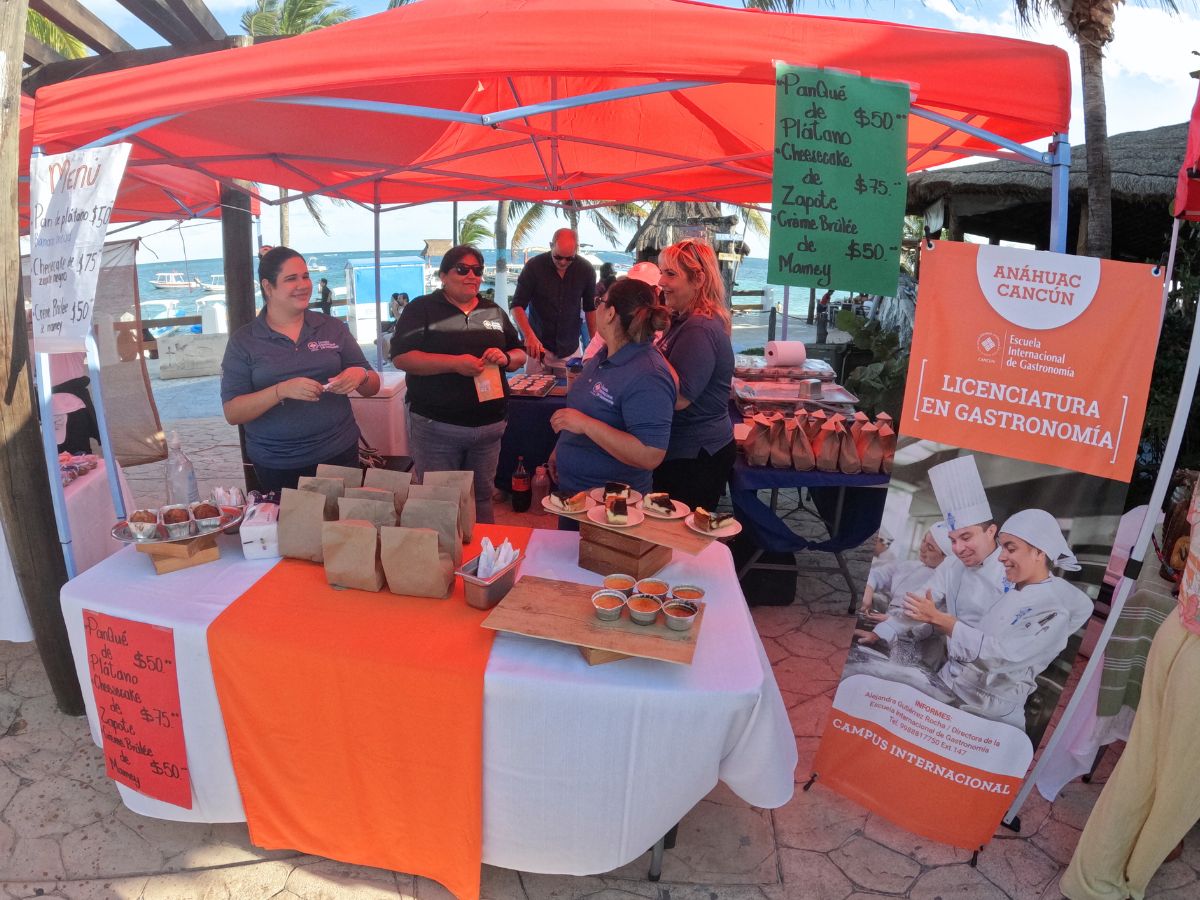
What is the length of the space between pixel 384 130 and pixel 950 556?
403 centimetres

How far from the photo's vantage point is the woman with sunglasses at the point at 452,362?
10.8 feet

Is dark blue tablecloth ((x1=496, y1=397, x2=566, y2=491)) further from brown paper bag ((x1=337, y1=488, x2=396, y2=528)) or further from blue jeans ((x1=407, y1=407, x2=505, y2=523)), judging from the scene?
brown paper bag ((x1=337, y1=488, x2=396, y2=528))

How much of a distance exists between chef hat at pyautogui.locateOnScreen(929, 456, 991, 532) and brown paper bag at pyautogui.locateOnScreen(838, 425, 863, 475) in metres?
1.44

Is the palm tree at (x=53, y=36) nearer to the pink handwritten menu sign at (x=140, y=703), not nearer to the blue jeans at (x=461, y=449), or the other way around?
the blue jeans at (x=461, y=449)

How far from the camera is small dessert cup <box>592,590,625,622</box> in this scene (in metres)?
1.86

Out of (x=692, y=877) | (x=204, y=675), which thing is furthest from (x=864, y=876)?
(x=204, y=675)

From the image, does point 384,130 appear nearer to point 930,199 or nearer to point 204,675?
point 204,675

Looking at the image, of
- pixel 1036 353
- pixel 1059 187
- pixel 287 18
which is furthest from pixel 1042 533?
pixel 287 18

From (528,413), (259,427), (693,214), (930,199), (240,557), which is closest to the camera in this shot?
Result: (240,557)

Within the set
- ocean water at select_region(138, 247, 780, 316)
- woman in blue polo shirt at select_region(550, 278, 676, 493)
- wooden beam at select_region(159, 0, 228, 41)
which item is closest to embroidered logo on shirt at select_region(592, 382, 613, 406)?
woman in blue polo shirt at select_region(550, 278, 676, 493)

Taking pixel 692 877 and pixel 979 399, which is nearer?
pixel 979 399

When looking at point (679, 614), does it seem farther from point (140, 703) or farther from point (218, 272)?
point (218, 272)

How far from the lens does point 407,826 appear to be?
1.93 metres

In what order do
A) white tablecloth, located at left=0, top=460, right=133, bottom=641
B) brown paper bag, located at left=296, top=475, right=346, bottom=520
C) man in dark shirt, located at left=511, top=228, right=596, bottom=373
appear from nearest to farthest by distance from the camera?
brown paper bag, located at left=296, top=475, right=346, bottom=520, white tablecloth, located at left=0, top=460, right=133, bottom=641, man in dark shirt, located at left=511, top=228, right=596, bottom=373
